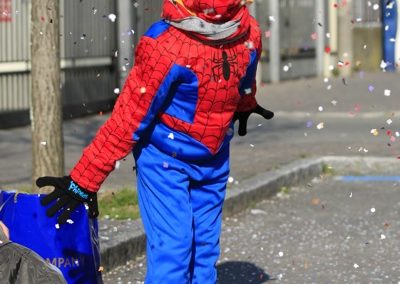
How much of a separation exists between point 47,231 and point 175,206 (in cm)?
56

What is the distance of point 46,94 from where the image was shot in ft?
26.5

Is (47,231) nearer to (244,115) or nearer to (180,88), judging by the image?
(180,88)

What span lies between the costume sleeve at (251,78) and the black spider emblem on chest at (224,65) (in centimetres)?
14

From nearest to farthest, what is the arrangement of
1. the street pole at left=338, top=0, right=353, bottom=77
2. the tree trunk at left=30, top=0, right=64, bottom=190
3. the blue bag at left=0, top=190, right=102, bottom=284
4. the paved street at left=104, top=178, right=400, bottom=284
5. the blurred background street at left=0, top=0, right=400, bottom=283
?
the blue bag at left=0, top=190, right=102, bottom=284, the paved street at left=104, top=178, right=400, bottom=284, the blurred background street at left=0, top=0, right=400, bottom=283, the tree trunk at left=30, top=0, right=64, bottom=190, the street pole at left=338, top=0, right=353, bottom=77

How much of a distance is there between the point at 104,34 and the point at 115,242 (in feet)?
36.6

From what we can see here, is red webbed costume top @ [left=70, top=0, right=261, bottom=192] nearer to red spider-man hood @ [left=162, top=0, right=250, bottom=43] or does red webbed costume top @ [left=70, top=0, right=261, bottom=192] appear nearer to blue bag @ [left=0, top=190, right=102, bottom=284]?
red spider-man hood @ [left=162, top=0, right=250, bottom=43]

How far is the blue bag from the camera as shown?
16.7ft

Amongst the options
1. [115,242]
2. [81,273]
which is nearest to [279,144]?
[115,242]

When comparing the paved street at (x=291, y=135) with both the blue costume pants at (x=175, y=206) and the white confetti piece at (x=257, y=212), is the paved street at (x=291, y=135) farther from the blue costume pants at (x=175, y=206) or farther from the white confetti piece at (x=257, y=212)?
the blue costume pants at (x=175, y=206)

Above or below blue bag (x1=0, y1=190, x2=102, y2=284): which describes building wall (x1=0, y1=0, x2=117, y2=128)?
below

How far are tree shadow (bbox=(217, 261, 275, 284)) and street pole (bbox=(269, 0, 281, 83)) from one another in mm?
17787

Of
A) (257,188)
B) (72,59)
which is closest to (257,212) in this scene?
(257,188)

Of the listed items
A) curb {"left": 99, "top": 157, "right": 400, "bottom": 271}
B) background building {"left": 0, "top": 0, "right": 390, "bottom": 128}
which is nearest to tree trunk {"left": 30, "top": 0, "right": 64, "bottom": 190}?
curb {"left": 99, "top": 157, "right": 400, "bottom": 271}

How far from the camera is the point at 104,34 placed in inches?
712
